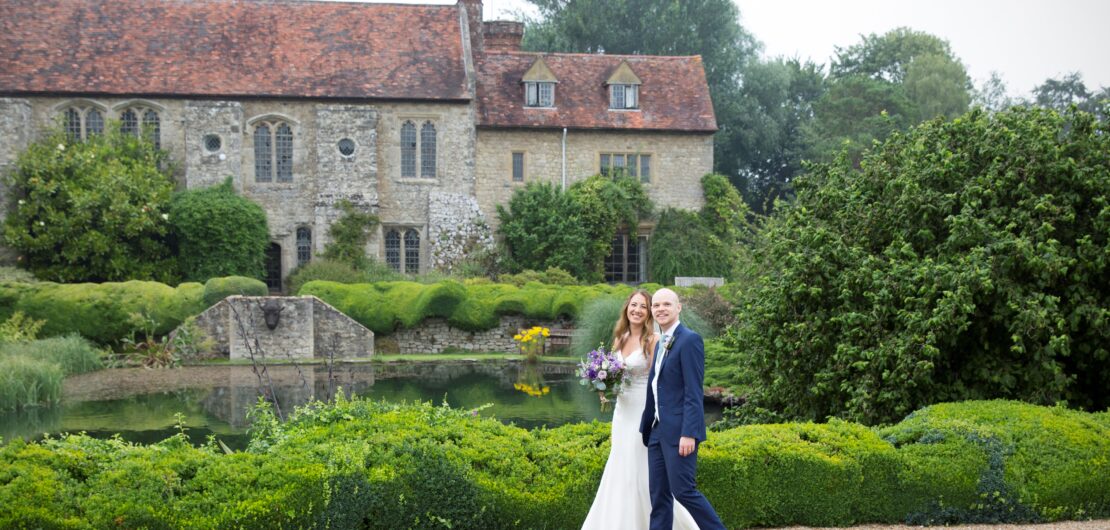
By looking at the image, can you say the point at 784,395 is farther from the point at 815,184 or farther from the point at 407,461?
the point at 407,461

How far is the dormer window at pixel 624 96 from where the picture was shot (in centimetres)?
3284

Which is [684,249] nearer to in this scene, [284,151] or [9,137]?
[284,151]

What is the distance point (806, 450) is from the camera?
8047 millimetres

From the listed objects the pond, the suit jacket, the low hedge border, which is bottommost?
the pond

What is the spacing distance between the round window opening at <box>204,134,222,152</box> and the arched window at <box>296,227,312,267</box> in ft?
10.4

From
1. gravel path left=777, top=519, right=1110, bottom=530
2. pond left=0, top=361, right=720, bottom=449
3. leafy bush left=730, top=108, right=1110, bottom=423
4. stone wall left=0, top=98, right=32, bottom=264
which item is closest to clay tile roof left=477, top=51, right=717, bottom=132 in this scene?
pond left=0, top=361, right=720, bottom=449

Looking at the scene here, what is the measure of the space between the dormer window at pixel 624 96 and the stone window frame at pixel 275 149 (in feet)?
30.2

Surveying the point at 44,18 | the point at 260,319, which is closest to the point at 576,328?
the point at 260,319

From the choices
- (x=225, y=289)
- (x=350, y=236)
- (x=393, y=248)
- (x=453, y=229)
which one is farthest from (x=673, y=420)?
(x=393, y=248)

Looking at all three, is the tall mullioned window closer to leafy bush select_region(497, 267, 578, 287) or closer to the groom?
leafy bush select_region(497, 267, 578, 287)

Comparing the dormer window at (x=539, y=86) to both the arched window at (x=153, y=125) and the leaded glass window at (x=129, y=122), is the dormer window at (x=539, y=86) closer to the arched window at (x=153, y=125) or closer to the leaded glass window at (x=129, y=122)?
the arched window at (x=153, y=125)

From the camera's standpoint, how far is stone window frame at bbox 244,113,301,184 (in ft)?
102

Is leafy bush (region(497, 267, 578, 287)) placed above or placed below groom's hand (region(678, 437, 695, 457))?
below

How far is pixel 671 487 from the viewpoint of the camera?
21.2 ft
